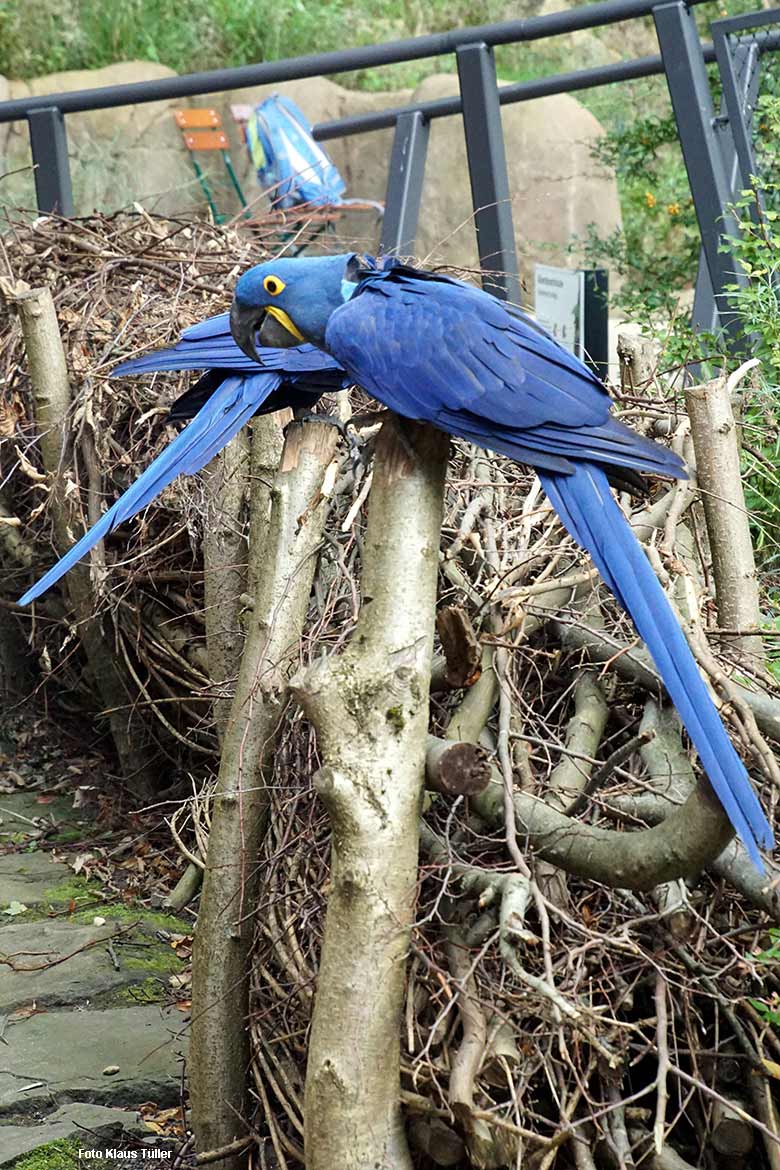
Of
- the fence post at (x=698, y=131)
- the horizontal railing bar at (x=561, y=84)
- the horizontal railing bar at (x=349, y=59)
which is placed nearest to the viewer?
the fence post at (x=698, y=131)

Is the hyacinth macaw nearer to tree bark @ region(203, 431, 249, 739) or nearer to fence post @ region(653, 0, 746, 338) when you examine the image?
tree bark @ region(203, 431, 249, 739)

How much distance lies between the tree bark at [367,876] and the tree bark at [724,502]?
943mm

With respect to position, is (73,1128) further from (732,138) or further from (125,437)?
(732,138)

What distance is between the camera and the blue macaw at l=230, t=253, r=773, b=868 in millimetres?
1773

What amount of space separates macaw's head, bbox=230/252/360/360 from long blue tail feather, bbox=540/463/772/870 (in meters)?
0.64

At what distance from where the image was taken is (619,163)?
666cm

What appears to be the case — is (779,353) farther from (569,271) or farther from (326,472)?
(326,472)

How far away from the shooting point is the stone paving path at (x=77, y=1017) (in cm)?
255

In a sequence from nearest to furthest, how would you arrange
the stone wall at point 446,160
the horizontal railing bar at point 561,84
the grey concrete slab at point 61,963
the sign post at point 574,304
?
the grey concrete slab at point 61,963 → the sign post at point 574,304 → the horizontal railing bar at point 561,84 → the stone wall at point 446,160

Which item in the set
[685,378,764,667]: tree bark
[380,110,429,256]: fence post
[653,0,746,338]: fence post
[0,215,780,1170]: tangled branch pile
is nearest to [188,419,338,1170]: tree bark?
[0,215,780,1170]: tangled branch pile

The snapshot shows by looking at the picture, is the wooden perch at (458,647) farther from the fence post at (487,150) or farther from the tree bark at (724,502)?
the fence post at (487,150)

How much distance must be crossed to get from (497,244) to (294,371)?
187cm

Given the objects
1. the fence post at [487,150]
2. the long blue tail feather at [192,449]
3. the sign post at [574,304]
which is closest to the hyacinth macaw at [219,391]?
the long blue tail feather at [192,449]

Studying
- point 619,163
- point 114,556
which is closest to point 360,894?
point 114,556
